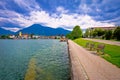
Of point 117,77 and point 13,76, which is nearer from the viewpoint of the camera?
point 117,77

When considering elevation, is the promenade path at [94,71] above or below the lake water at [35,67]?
above

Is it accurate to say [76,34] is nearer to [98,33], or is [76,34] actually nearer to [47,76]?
[98,33]

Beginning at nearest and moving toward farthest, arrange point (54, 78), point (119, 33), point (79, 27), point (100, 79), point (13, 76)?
point (100, 79) → point (54, 78) → point (13, 76) → point (119, 33) → point (79, 27)

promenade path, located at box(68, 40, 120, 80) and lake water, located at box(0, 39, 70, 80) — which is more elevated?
promenade path, located at box(68, 40, 120, 80)

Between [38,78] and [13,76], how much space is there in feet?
8.17

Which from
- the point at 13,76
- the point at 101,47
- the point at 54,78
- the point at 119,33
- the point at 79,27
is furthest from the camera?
the point at 79,27

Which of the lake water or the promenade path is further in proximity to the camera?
the lake water

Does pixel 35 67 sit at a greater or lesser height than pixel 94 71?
lesser

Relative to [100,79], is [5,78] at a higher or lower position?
lower

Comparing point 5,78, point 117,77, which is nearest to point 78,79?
point 117,77

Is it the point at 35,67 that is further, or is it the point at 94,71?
the point at 35,67

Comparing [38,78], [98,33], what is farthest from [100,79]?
[98,33]

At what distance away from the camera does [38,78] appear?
516 inches

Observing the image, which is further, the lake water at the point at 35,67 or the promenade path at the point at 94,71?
the lake water at the point at 35,67
